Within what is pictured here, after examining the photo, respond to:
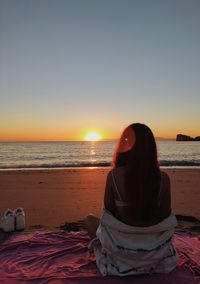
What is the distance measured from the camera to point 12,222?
19.6ft

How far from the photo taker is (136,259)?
12.6 feet

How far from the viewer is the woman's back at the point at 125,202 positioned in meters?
3.67

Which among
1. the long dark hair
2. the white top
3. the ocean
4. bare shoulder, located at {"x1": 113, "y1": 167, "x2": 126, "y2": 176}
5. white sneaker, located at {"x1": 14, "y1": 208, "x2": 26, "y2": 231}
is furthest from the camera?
the ocean

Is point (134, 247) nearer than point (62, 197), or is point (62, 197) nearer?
point (134, 247)

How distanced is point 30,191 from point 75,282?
24.4 ft

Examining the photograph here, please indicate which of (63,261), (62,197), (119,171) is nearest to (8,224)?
(63,261)

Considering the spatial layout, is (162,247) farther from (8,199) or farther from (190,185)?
(190,185)

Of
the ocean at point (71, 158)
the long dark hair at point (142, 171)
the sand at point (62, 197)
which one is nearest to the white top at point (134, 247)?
the long dark hair at point (142, 171)

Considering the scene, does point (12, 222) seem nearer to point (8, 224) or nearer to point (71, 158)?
point (8, 224)

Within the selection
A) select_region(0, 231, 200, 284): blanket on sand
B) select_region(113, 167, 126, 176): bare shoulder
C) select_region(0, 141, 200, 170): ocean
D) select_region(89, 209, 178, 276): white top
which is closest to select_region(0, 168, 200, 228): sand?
select_region(0, 231, 200, 284): blanket on sand

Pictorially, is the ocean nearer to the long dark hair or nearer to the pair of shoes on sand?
the pair of shoes on sand

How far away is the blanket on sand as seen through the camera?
12.7 feet

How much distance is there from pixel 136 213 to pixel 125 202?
153mm

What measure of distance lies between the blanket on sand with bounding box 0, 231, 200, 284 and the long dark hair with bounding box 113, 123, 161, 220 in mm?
882
